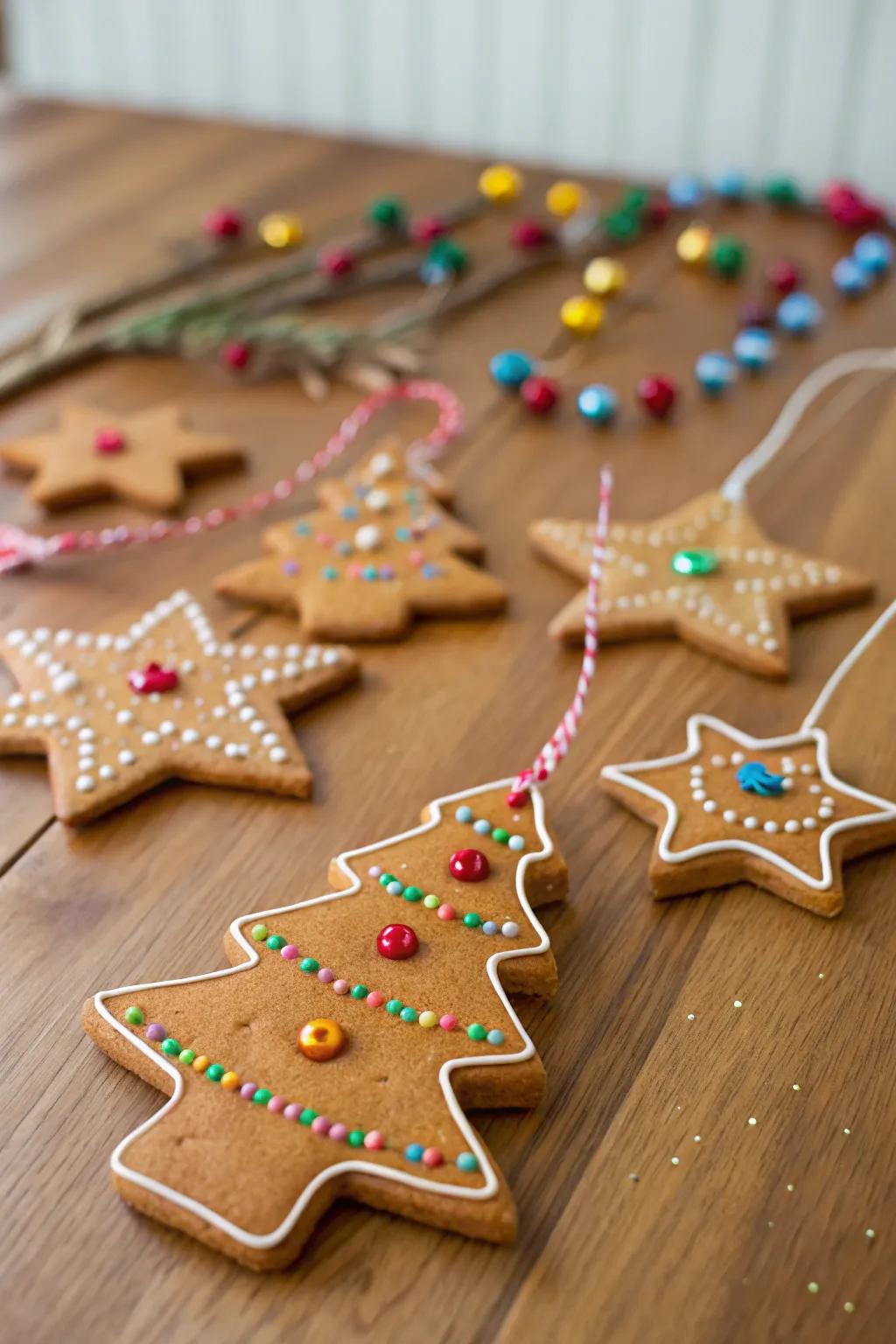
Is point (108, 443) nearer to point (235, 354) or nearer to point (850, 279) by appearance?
point (235, 354)

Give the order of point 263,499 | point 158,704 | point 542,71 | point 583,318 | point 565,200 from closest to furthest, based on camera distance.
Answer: point 158,704 → point 263,499 → point 583,318 → point 565,200 → point 542,71

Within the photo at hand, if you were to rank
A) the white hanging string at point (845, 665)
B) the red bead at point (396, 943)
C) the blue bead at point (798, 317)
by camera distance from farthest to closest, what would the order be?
the blue bead at point (798, 317) → the white hanging string at point (845, 665) → the red bead at point (396, 943)

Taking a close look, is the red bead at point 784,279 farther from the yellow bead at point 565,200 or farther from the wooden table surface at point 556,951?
the yellow bead at point 565,200

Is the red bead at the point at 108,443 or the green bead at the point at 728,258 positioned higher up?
the green bead at the point at 728,258

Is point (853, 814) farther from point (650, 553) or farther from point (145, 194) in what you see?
point (145, 194)

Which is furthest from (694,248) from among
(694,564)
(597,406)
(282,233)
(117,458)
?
(117,458)

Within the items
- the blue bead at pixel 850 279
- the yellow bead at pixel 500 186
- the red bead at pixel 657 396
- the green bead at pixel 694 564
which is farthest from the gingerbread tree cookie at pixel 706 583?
the yellow bead at pixel 500 186
